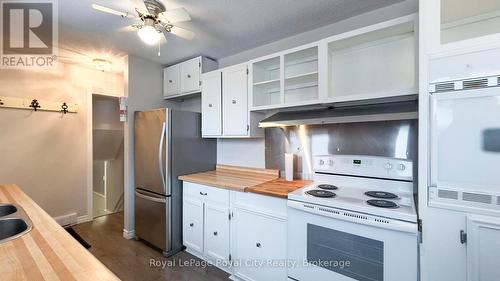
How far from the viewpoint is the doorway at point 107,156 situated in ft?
13.4

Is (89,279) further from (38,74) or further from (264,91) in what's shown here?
(38,74)

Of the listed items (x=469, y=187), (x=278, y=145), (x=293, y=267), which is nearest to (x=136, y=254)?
(x=293, y=267)

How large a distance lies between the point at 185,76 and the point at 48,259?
8.24 feet

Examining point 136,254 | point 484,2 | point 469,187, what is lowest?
point 136,254

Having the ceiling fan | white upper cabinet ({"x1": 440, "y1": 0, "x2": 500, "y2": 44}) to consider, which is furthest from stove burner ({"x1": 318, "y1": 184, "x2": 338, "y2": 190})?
the ceiling fan

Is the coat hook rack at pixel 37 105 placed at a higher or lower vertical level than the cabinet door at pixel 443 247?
A: higher

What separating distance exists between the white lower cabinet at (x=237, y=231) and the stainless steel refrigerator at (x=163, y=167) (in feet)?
0.51

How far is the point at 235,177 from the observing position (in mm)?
2471

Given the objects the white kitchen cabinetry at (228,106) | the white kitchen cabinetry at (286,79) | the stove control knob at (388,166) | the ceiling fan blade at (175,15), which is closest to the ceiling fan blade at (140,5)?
the ceiling fan blade at (175,15)

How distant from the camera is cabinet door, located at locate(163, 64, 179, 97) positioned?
3061 millimetres

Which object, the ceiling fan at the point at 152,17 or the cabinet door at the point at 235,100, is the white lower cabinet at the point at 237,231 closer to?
the cabinet door at the point at 235,100

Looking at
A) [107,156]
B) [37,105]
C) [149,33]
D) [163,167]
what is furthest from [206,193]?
[107,156]

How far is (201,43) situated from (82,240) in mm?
2950

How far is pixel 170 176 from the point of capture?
8.05 ft
